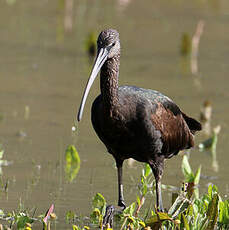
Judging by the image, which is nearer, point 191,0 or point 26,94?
point 26,94

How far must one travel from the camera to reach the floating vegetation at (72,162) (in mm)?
8273

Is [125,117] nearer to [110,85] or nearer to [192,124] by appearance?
[110,85]

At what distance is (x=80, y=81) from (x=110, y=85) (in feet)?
18.5

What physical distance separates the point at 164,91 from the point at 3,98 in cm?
230

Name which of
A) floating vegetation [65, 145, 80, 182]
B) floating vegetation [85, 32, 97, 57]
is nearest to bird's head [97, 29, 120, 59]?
floating vegetation [65, 145, 80, 182]

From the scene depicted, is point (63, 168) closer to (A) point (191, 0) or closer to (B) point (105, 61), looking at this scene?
(B) point (105, 61)

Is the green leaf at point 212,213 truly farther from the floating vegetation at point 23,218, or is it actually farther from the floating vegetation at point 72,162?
the floating vegetation at point 72,162

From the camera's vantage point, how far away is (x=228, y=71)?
13.3 m

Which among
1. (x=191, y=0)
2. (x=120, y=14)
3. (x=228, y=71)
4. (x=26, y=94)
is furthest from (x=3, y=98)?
(x=191, y=0)

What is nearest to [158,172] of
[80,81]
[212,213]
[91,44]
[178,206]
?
[178,206]

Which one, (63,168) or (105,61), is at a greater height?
(105,61)

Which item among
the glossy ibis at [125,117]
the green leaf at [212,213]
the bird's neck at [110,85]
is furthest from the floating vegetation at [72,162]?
the green leaf at [212,213]

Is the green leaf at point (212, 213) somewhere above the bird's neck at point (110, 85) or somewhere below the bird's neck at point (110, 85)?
below

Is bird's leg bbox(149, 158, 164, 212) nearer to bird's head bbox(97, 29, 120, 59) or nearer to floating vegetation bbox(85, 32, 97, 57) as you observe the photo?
bird's head bbox(97, 29, 120, 59)
